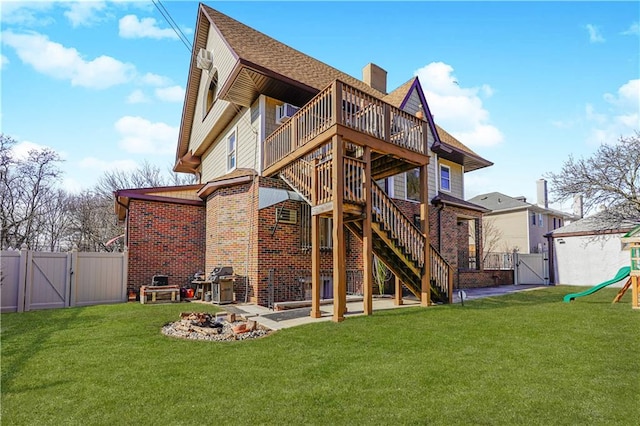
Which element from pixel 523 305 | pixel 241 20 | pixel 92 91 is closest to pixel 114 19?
pixel 92 91

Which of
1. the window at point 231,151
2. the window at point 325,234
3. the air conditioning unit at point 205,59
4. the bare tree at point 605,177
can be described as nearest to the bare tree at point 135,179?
the air conditioning unit at point 205,59

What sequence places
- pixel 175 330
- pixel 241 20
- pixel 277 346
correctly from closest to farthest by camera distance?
pixel 277 346, pixel 175 330, pixel 241 20

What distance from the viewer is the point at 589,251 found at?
18484 millimetres

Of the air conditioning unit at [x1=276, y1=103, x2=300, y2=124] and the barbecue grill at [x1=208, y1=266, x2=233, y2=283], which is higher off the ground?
the air conditioning unit at [x1=276, y1=103, x2=300, y2=124]

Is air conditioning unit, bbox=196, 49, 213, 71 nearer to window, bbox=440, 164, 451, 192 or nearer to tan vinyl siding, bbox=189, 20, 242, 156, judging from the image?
tan vinyl siding, bbox=189, 20, 242, 156

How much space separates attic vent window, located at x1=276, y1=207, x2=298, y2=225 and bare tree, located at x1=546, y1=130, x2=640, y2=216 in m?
12.0

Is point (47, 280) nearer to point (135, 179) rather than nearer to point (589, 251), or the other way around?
point (135, 179)

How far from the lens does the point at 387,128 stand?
9164mm

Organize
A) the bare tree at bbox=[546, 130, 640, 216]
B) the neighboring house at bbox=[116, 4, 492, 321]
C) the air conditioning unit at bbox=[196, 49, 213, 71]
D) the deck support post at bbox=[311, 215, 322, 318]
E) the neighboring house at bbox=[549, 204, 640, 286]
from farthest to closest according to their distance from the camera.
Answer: the neighboring house at bbox=[549, 204, 640, 286] < the air conditioning unit at bbox=[196, 49, 213, 71] < the bare tree at bbox=[546, 130, 640, 216] < the neighboring house at bbox=[116, 4, 492, 321] < the deck support post at bbox=[311, 215, 322, 318]

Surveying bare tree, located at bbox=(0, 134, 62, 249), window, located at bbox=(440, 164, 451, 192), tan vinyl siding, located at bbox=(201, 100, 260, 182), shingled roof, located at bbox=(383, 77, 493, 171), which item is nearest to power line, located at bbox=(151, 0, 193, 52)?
tan vinyl siding, located at bbox=(201, 100, 260, 182)

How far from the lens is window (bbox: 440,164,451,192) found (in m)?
17.4

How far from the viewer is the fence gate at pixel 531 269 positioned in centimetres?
1930

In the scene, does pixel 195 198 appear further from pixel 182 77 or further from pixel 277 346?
pixel 277 346

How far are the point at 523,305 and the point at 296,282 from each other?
6579mm
